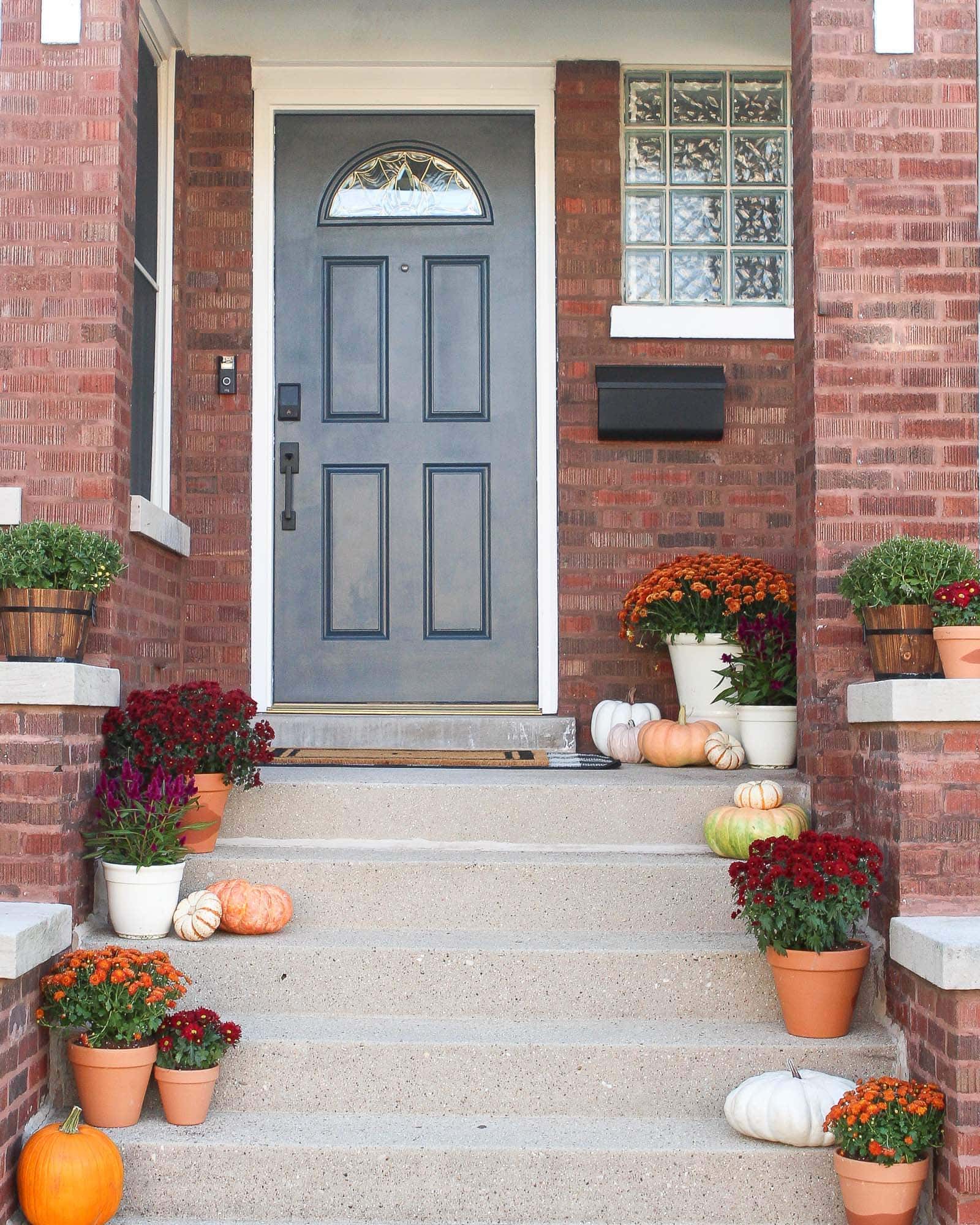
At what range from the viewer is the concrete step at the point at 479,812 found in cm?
394

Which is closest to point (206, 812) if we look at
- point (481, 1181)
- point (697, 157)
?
point (481, 1181)

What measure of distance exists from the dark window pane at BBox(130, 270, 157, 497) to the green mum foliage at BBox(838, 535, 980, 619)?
8.69 ft

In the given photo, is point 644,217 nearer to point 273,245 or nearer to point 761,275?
point 761,275

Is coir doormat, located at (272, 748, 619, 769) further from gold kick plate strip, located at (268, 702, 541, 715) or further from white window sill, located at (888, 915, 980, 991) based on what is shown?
white window sill, located at (888, 915, 980, 991)

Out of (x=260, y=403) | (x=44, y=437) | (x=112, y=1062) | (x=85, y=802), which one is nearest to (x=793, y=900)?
(x=112, y=1062)

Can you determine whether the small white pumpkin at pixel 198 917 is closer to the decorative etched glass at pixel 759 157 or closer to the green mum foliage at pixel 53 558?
the green mum foliage at pixel 53 558

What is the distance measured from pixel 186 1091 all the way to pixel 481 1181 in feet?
2.29

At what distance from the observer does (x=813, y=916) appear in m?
3.09

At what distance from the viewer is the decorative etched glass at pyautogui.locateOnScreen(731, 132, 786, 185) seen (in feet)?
17.6

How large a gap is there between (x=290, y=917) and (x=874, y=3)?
3107mm

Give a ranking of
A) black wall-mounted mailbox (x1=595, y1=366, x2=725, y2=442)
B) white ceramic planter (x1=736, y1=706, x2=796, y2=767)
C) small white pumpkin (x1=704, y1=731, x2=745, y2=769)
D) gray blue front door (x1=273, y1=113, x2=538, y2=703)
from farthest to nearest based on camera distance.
A: gray blue front door (x1=273, y1=113, x2=538, y2=703) → black wall-mounted mailbox (x1=595, y1=366, x2=725, y2=442) → small white pumpkin (x1=704, y1=731, x2=745, y2=769) → white ceramic planter (x1=736, y1=706, x2=796, y2=767)

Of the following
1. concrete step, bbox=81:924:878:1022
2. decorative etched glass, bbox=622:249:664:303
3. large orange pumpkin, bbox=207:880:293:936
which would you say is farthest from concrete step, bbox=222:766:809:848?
decorative etched glass, bbox=622:249:664:303

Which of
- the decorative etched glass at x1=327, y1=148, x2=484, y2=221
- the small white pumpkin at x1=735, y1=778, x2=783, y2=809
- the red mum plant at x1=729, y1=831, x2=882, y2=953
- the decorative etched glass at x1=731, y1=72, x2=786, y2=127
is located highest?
the decorative etched glass at x1=731, y1=72, x2=786, y2=127

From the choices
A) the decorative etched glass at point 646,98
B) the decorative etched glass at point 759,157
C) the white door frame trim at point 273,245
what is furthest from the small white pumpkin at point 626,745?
the decorative etched glass at point 646,98
